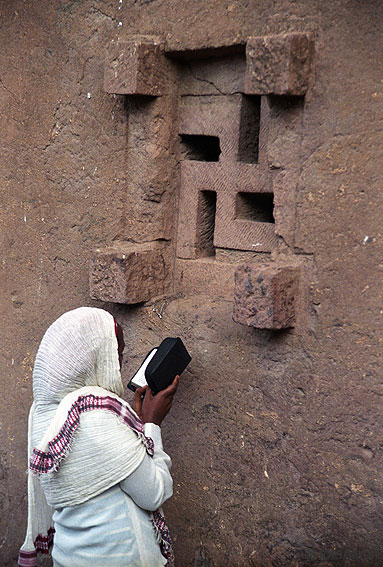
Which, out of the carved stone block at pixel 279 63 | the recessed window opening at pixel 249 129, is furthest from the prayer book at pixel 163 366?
the carved stone block at pixel 279 63

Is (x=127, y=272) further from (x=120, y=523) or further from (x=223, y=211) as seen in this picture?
(x=120, y=523)

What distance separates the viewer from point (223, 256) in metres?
3.02

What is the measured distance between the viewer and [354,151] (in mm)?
2535

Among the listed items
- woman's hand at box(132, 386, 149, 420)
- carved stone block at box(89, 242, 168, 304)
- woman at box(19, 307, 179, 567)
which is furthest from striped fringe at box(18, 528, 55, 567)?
carved stone block at box(89, 242, 168, 304)

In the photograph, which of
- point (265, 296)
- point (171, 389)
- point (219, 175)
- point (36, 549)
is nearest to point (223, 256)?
point (219, 175)

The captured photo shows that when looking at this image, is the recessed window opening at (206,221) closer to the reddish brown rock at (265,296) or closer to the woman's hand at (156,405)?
the reddish brown rock at (265,296)

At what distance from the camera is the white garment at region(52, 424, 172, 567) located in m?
2.42

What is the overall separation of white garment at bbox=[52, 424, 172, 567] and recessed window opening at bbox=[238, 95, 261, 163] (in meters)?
1.15

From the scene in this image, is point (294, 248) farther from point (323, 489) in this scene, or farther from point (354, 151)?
point (323, 489)

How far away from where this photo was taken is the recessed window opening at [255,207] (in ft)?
9.71

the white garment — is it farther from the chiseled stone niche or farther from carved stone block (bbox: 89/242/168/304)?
carved stone block (bbox: 89/242/168/304)

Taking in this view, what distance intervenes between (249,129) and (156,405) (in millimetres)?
1060

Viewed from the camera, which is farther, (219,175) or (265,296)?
(219,175)

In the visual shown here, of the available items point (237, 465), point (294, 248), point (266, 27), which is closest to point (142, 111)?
point (266, 27)
